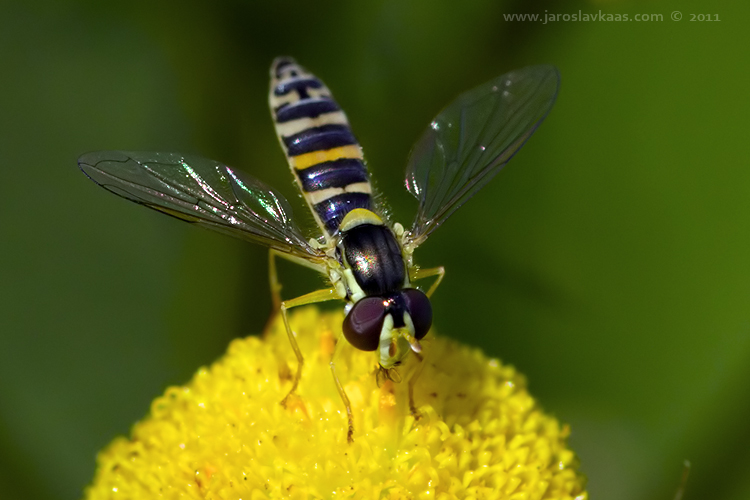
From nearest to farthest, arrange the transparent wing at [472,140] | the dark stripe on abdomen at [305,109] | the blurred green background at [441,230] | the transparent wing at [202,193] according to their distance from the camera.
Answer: the transparent wing at [202,193] → the transparent wing at [472,140] → the dark stripe on abdomen at [305,109] → the blurred green background at [441,230]

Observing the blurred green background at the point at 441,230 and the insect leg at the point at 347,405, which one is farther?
the blurred green background at the point at 441,230

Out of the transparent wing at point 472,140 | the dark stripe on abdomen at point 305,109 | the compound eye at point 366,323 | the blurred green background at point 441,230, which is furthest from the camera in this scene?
the blurred green background at point 441,230

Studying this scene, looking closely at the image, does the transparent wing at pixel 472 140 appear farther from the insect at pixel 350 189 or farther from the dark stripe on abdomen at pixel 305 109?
the dark stripe on abdomen at pixel 305 109

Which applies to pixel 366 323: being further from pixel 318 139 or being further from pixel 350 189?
pixel 318 139

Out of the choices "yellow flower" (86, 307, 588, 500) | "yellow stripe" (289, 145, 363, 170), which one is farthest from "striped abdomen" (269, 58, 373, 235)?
"yellow flower" (86, 307, 588, 500)

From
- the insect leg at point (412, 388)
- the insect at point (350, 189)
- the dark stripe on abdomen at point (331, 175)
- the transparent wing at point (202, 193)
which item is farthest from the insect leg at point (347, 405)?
the dark stripe on abdomen at point (331, 175)
